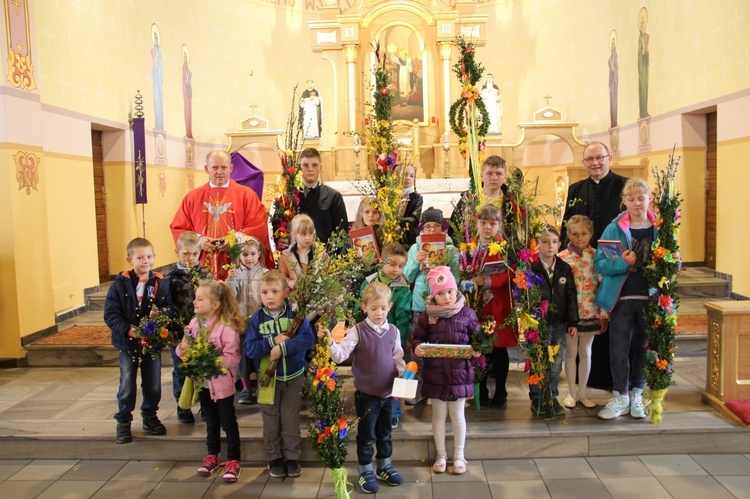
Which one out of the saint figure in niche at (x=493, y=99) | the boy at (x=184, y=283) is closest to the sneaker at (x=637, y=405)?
the boy at (x=184, y=283)

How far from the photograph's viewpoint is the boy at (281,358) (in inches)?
148

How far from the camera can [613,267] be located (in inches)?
167

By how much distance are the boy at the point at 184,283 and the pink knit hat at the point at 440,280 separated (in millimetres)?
1457

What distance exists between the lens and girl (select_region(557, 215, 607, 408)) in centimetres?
443

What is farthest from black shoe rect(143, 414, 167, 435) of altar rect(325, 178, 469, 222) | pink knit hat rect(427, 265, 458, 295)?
altar rect(325, 178, 469, 222)

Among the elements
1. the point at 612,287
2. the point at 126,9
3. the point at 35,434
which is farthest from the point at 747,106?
the point at 126,9

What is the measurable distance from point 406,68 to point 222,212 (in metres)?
7.85

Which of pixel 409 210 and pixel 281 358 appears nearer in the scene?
pixel 281 358

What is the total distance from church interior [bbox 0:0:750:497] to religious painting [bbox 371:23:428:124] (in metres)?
0.04


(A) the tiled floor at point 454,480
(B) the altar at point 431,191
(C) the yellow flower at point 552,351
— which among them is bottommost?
(A) the tiled floor at point 454,480

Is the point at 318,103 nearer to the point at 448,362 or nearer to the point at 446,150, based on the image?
the point at 446,150

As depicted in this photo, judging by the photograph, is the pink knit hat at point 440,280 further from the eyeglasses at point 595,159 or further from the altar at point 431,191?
the altar at point 431,191

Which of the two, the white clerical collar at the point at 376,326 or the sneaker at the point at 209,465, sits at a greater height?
the white clerical collar at the point at 376,326

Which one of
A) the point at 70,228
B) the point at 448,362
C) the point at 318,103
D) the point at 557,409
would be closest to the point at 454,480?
the point at 448,362
